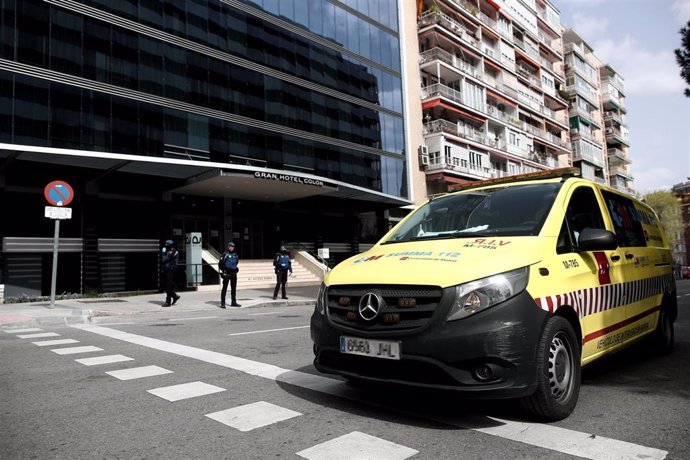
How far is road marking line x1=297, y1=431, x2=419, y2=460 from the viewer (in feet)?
9.09

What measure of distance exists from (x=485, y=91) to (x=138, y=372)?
1533 inches

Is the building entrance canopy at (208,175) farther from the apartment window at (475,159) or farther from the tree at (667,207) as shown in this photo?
the tree at (667,207)

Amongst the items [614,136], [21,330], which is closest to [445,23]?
[21,330]

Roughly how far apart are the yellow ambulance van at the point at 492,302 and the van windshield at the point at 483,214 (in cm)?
1

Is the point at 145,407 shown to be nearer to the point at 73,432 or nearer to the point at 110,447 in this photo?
the point at 73,432

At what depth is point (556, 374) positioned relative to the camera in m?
3.38

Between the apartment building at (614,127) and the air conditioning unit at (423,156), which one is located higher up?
the apartment building at (614,127)

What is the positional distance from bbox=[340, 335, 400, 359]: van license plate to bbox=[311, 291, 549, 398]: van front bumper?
5 centimetres

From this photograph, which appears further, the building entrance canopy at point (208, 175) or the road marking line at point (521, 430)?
the building entrance canopy at point (208, 175)

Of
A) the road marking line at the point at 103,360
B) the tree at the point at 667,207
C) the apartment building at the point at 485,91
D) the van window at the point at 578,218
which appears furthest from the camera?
the tree at the point at 667,207

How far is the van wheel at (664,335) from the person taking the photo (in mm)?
5590

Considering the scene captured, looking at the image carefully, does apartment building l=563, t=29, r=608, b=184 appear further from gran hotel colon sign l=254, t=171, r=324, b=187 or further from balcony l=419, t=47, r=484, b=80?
gran hotel colon sign l=254, t=171, r=324, b=187

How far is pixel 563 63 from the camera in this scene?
56.8 m

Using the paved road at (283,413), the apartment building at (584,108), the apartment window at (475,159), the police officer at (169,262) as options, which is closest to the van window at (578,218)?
the paved road at (283,413)
